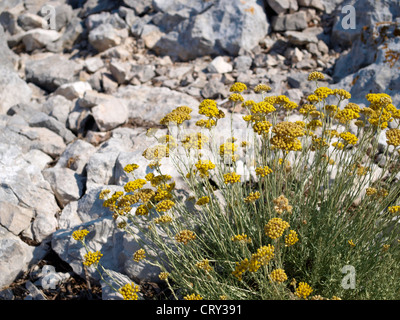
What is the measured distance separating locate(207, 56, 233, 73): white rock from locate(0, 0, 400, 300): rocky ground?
51 millimetres

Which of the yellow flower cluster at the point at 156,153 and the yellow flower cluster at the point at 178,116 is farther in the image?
the yellow flower cluster at the point at 156,153

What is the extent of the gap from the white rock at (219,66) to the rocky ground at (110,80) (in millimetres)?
51

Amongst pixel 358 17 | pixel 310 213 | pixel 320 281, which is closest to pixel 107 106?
pixel 310 213

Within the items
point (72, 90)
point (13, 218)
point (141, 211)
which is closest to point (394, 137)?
point (141, 211)

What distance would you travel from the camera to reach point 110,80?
27.8 feet

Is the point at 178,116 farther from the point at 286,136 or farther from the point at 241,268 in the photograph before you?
the point at 241,268

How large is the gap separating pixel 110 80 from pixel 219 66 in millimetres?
2742

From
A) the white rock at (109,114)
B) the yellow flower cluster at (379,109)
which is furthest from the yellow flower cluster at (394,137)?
the white rock at (109,114)

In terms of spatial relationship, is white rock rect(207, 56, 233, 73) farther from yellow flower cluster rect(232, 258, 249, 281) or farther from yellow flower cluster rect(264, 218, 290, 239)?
yellow flower cluster rect(232, 258, 249, 281)

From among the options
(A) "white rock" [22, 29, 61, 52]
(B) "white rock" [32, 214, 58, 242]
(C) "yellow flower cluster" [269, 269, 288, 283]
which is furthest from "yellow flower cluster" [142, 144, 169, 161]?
(A) "white rock" [22, 29, 61, 52]

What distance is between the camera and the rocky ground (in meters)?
4.32

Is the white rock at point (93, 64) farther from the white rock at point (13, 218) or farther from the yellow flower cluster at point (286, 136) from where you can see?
the yellow flower cluster at point (286, 136)

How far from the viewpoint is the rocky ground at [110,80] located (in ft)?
14.2

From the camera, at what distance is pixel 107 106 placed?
22.2 ft
